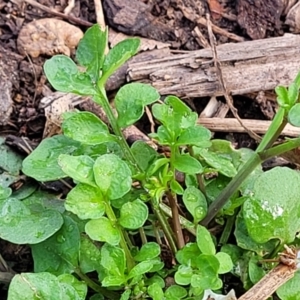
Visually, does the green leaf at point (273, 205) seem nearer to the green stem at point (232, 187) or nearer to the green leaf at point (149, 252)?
the green stem at point (232, 187)

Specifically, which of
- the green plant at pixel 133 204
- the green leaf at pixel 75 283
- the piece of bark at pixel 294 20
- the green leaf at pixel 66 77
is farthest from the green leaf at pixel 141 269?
the piece of bark at pixel 294 20

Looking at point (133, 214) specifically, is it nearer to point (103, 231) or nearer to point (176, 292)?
point (103, 231)

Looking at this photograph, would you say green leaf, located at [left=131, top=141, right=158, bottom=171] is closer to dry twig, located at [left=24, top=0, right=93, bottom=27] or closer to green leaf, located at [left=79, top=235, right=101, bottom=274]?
green leaf, located at [left=79, top=235, right=101, bottom=274]

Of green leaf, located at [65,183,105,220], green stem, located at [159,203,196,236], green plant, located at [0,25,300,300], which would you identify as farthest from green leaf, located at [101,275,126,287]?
green stem, located at [159,203,196,236]

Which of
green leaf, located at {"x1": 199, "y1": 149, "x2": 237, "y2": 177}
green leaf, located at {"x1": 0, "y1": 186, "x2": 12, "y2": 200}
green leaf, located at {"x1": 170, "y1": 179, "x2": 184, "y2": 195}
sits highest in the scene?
green leaf, located at {"x1": 170, "y1": 179, "x2": 184, "y2": 195}

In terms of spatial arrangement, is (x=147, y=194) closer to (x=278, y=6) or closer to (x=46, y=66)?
(x=46, y=66)

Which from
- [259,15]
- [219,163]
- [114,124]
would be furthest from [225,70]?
[114,124]

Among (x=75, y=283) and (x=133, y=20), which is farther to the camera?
(x=133, y=20)
